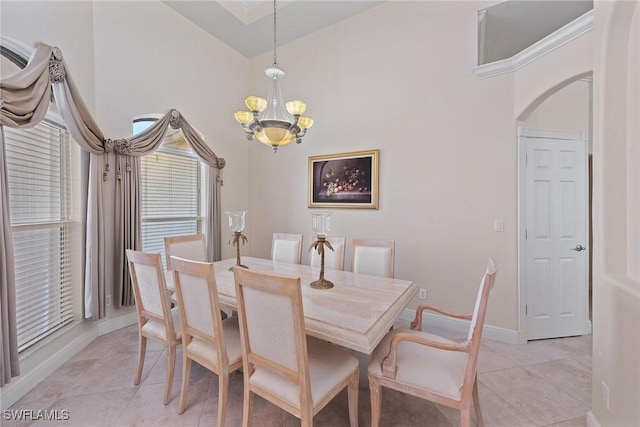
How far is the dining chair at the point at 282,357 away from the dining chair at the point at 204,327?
0.21m

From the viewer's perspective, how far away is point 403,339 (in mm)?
1427

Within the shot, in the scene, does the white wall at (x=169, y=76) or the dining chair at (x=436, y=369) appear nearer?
the dining chair at (x=436, y=369)

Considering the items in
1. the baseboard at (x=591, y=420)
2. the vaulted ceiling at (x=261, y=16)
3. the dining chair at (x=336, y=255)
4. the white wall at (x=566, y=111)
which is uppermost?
the vaulted ceiling at (x=261, y=16)

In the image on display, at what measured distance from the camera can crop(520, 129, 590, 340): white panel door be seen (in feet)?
9.23

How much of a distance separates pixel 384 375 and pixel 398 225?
2.10m

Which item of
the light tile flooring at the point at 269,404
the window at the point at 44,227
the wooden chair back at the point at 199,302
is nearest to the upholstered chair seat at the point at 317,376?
the wooden chair back at the point at 199,302

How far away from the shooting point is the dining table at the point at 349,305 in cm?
138

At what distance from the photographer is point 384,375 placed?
1.50 m

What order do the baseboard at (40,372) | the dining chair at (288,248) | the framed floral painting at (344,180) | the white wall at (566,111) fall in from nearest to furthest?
the baseboard at (40,372) < the white wall at (566,111) < the dining chair at (288,248) < the framed floral painting at (344,180)

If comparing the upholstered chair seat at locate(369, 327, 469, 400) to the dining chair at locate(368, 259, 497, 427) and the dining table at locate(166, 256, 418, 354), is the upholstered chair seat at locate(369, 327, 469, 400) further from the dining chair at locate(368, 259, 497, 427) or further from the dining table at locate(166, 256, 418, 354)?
the dining table at locate(166, 256, 418, 354)

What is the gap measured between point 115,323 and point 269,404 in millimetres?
2246

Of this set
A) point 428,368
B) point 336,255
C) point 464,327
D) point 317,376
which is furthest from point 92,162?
point 464,327

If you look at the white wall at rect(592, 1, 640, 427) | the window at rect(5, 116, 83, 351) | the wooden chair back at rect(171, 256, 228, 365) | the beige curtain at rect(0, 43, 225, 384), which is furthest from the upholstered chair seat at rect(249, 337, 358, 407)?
the window at rect(5, 116, 83, 351)

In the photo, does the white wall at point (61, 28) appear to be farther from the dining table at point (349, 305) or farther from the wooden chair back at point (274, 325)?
the wooden chair back at point (274, 325)
